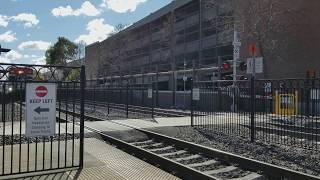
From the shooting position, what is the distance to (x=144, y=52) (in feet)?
267

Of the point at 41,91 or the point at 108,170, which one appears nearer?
the point at 41,91

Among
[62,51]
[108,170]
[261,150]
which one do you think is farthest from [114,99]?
[62,51]

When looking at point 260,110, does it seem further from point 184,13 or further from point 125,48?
point 125,48

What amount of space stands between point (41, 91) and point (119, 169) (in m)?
2.31

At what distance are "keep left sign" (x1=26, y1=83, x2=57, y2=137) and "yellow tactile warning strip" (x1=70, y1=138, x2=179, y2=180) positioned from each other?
3.33 feet

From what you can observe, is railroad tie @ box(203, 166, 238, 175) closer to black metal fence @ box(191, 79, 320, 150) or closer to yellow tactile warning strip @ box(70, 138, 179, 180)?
yellow tactile warning strip @ box(70, 138, 179, 180)

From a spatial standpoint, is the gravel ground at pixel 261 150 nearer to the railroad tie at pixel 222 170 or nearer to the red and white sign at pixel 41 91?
the railroad tie at pixel 222 170

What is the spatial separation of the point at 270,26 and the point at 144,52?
138ft

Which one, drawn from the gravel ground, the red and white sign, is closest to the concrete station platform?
the red and white sign

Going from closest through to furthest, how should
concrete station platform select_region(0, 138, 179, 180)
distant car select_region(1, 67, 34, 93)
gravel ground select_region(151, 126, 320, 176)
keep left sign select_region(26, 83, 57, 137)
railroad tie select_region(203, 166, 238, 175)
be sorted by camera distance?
1. keep left sign select_region(26, 83, 57, 137)
2. distant car select_region(1, 67, 34, 93)
3. concrete station platform select_region(0, 138, 179, 180)
4. railroad tie select_region(203, 166, 238, 175)
5. gravel ground select_region(151, 126, 320, 176)

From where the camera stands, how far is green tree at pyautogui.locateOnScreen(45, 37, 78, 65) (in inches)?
3713

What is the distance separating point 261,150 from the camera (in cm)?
1119

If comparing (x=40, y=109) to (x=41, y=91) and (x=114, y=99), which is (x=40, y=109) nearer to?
(x=41, y=91)

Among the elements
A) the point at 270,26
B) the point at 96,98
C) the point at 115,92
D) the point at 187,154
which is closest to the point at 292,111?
the point at 187,154
